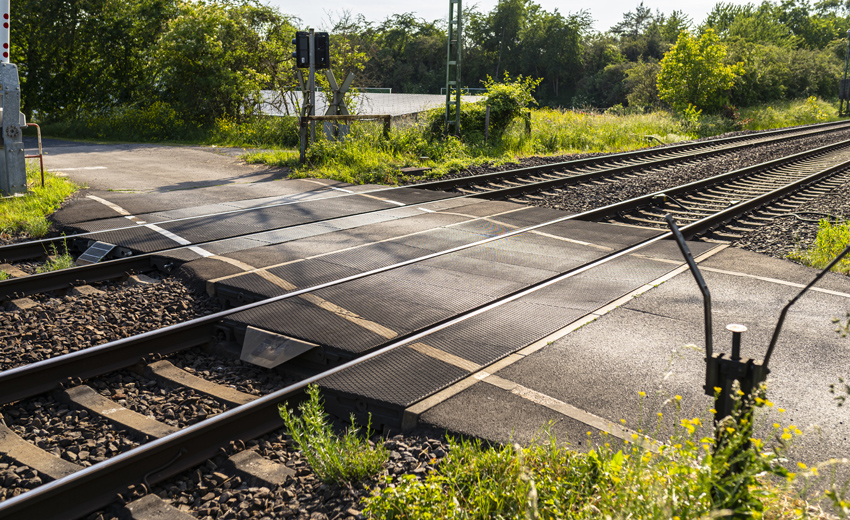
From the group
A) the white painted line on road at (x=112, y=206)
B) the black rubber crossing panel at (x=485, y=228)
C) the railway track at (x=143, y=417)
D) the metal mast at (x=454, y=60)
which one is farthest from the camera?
the metal mast at (x=454, y=60)

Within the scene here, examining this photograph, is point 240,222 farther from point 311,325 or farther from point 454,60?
point 454,60

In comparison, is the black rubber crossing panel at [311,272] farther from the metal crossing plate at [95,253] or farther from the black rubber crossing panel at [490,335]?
the metal crossing plate at [95,253]

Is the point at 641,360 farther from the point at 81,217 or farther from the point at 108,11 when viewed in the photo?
the point at 108,11

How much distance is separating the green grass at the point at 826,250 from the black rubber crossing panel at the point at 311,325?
17.8 feet

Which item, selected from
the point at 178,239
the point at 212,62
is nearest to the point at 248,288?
the point at 178,239

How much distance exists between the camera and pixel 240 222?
948cm

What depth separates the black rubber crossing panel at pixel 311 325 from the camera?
4.90 m

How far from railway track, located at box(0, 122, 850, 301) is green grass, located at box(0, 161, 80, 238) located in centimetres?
85

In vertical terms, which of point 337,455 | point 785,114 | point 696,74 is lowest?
point 337,455

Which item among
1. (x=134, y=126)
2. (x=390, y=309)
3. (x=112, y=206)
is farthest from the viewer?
(x=134, y=126)

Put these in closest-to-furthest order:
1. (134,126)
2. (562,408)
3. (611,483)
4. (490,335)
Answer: (611,483) → (562,408) → (490,335) → (134,126)

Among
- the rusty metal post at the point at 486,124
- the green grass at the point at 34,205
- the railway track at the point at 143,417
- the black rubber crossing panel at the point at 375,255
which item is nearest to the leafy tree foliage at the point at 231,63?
the rusty metal post at the point at 486,124

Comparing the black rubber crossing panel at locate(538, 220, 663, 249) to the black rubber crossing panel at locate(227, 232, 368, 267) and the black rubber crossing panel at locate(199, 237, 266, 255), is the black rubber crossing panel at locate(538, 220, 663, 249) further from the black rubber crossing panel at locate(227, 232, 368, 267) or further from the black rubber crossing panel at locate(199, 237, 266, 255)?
the black rubber crossing panel at locate(199, 237, 266, 255)

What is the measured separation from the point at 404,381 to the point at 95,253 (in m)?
5.09
